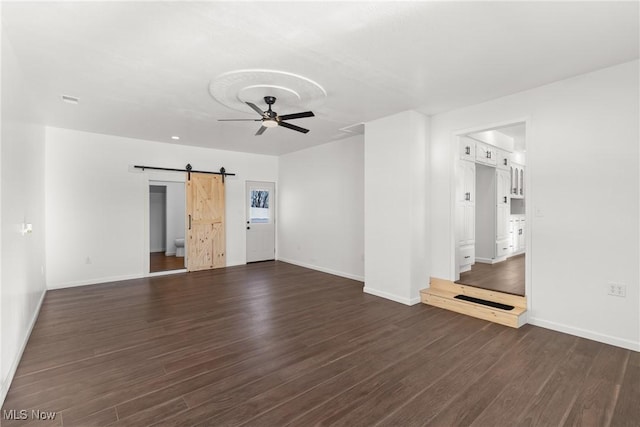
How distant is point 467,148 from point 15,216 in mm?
5678

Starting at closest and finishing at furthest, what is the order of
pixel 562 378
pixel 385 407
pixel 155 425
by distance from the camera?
pixel 155 425 → pixel 385 407 → pixel 562 378

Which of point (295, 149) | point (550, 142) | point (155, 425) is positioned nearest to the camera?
point (155, 425)

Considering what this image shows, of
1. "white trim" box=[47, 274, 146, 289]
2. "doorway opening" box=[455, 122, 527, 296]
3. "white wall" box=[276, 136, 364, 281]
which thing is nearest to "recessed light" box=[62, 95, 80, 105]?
"white trim" box=[47, 274, 146, 289]

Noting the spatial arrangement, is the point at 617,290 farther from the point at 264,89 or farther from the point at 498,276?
the point at 264,89

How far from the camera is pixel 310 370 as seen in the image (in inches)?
102

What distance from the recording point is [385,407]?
6.93 ft

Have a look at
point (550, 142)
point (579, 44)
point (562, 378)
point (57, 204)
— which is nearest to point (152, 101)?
point (57, 204)

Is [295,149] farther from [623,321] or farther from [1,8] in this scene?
[623,321]

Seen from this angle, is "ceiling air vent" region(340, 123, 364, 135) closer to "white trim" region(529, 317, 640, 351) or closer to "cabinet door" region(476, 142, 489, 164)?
"cabinet door" region(476, 142, 489, 164)

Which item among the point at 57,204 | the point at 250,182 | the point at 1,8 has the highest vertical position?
the point at 1,8

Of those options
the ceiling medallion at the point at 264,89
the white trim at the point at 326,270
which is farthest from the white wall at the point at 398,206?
the ceiling medallion at the point at 264,89

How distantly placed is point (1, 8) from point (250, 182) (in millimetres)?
→ 5639

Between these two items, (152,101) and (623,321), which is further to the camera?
(152,101)

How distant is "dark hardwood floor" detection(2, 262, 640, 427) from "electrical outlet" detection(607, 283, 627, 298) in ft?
1.78
